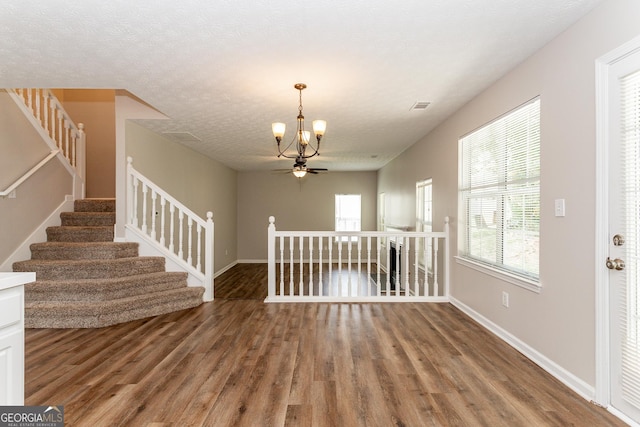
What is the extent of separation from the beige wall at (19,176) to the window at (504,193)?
5.45 meters

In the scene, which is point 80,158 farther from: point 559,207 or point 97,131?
point 559,207

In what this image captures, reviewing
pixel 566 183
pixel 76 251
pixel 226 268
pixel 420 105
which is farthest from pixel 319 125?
pixel 226 268

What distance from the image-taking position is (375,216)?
10016 mm

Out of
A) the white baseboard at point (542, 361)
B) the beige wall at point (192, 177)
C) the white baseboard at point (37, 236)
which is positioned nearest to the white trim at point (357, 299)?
the white baseboard at point (542, 361)

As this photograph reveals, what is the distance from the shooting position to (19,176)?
4.29 meters

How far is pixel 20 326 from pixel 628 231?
3.23 metres

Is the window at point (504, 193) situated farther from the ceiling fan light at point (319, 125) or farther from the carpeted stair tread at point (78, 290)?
the carpeted stair tread at point (78, 290)

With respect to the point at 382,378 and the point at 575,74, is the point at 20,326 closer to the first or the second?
the point at 382,378

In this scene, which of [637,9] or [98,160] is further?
[98,160]

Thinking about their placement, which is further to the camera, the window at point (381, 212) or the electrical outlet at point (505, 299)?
the window at point (381, 212)

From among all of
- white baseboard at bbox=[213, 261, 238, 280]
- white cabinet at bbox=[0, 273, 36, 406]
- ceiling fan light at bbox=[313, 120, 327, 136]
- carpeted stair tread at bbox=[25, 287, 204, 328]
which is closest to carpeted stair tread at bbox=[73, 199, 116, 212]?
carpeted stair tread at bbox=[25, 287, 204, 328]

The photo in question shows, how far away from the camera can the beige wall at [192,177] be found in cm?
492

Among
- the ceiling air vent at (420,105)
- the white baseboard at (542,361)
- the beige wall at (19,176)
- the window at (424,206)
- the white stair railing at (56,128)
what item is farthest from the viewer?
the window at (424,206)

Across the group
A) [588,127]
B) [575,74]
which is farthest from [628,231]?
[575,74]
